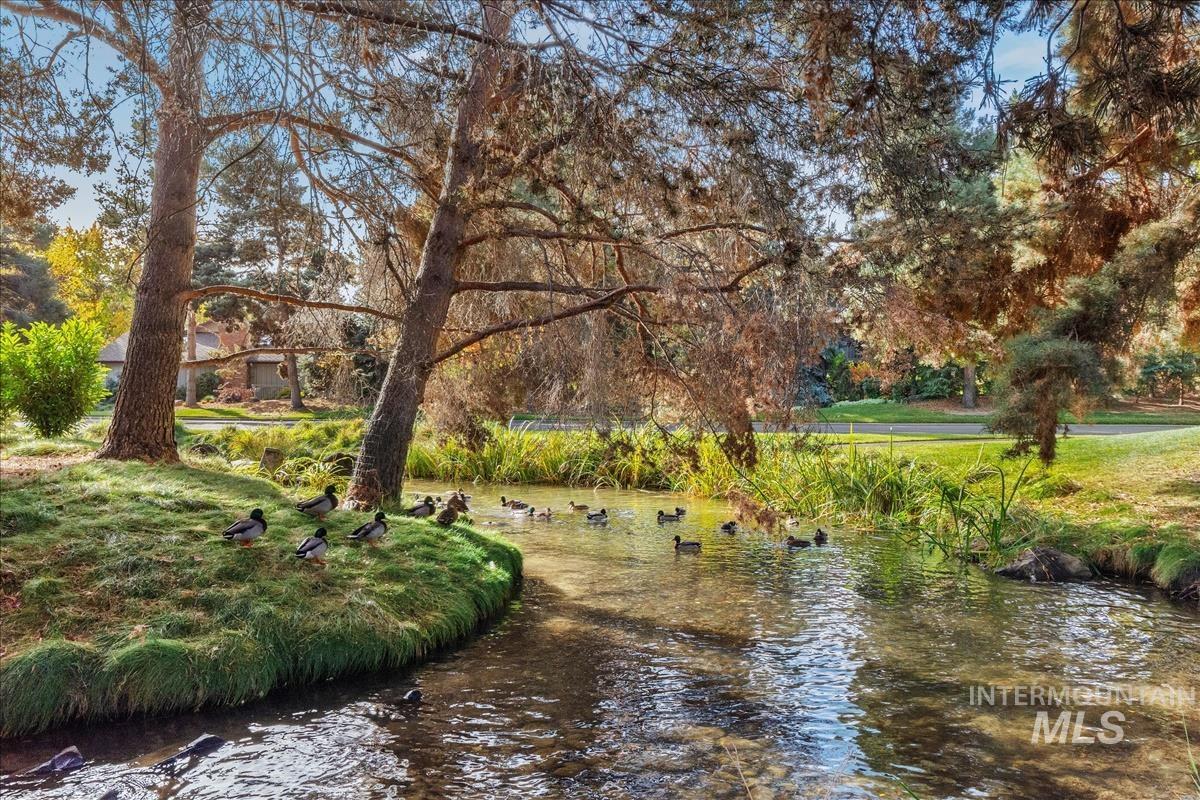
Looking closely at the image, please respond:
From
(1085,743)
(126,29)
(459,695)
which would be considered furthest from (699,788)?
(126,29)

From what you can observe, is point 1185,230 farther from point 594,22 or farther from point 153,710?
point 153,710

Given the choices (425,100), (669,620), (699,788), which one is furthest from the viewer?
(669,620)

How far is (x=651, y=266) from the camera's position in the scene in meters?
9.72

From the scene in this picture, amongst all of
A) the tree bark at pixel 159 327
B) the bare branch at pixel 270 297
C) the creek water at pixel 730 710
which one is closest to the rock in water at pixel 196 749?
Answer: the creek water at pixel 730 710

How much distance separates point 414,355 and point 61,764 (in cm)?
539

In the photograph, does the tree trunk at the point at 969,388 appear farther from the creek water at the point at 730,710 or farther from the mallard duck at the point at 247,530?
the mallard duck at the point at 247,530

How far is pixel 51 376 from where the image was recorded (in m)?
13.3

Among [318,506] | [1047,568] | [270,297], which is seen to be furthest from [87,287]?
[1047,568]

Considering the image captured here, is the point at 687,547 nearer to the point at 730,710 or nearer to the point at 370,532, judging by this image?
the point at 370,532

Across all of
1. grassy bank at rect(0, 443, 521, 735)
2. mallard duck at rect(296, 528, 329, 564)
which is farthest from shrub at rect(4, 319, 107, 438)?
mallard duck at rect(296, 528, 329, 564)

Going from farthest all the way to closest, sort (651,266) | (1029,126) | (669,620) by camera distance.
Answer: (651,266)
(669,620)
(1029,126)

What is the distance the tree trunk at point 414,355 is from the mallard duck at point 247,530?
7.26 feet

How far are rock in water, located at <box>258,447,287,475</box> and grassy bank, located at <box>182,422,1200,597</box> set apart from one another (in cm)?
23

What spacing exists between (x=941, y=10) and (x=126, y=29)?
559 cm
